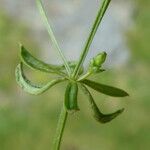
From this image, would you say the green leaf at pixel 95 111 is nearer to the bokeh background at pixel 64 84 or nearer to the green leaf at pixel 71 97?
the green leaf at pixel 71 97

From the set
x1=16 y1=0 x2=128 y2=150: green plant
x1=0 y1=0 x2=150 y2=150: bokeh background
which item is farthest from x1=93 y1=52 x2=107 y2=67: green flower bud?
x1=0 y1=0 x2=150 y2=150: bokeh background

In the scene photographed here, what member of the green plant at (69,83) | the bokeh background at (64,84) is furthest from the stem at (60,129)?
the bokeh background at (64,84)

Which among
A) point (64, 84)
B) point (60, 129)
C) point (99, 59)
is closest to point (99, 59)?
point (99, 59)

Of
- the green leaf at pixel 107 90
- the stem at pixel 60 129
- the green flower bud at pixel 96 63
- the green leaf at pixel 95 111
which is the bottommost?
the stem at pixel 60 129

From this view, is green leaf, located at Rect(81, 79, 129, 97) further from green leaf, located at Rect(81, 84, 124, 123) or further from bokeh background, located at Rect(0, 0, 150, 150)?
bokeh background, located at Rect(0, 0, 150, 150)

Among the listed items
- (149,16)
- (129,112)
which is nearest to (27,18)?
(149,16)
